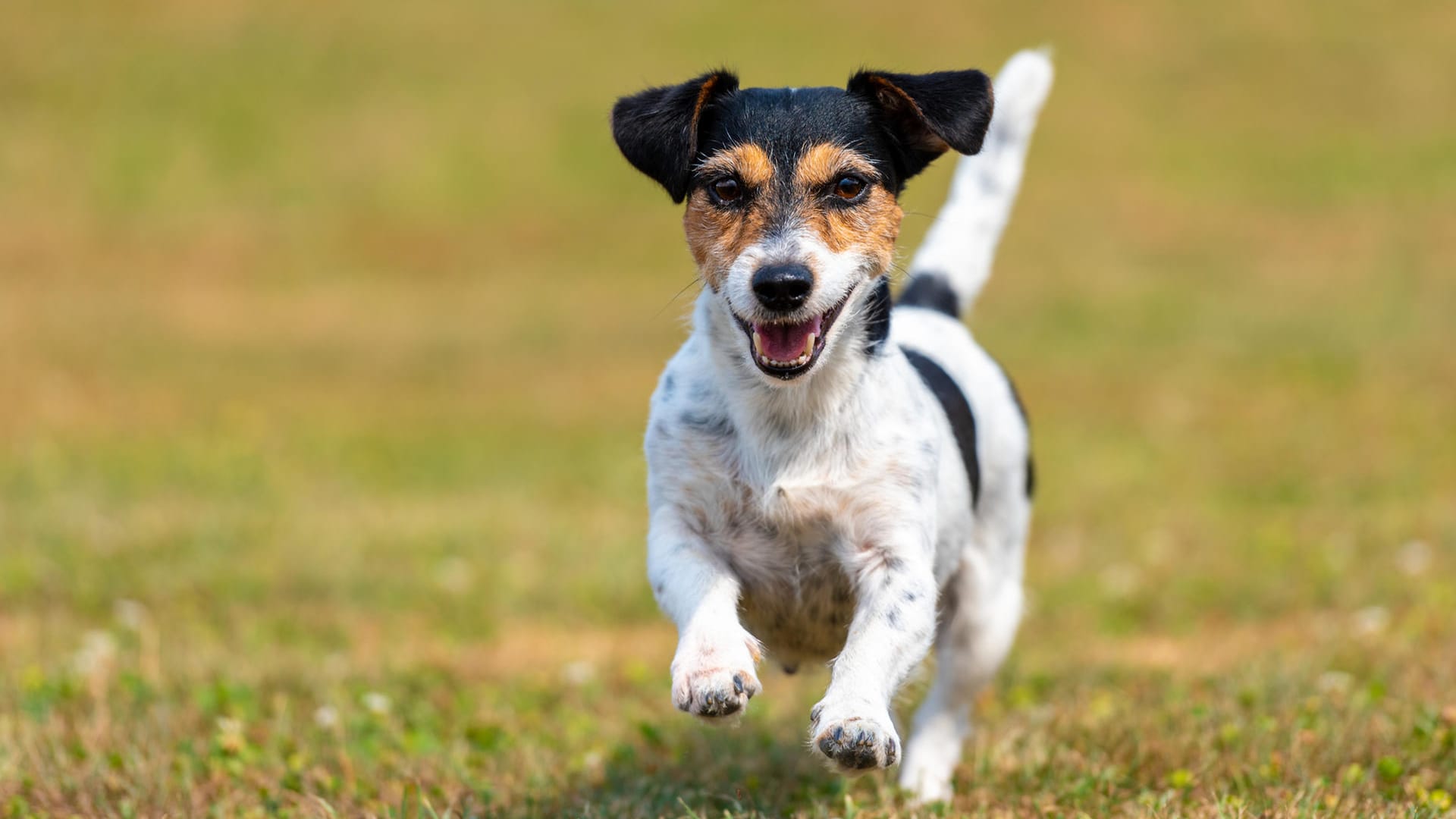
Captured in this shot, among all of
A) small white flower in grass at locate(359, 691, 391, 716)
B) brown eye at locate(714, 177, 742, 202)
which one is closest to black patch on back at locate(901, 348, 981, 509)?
brown eye at locate(714, 177, 742, 202)

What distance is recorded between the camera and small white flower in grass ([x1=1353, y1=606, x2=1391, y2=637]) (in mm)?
7652

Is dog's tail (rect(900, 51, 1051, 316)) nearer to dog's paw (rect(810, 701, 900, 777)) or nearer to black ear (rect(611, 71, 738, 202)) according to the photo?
black ear (rect(611, 71, 738, 202))

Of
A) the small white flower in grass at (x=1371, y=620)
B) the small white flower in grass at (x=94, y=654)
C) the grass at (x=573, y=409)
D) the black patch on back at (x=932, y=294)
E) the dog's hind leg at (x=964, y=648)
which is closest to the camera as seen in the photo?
the grass at (x=573, y=409)

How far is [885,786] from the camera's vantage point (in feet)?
17.6

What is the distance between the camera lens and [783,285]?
169 inches

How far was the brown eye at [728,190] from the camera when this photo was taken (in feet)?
15.1

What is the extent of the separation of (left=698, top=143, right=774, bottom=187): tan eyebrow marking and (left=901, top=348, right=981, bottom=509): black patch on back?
105 cm

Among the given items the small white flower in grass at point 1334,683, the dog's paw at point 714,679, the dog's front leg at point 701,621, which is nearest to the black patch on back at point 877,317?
the dog's front leg at point 701,621

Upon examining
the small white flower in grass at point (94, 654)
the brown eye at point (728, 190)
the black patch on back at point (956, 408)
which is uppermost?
the brown eye at point (728, 190)

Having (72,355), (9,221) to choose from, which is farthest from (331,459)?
(9,221)

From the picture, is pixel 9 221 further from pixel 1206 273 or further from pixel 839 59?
pixel 1206 273

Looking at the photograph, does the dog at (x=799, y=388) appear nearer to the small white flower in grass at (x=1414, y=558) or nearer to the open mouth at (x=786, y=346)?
the open mouth at (x=786, y=346)

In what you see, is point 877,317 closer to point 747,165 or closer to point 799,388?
point 799,388

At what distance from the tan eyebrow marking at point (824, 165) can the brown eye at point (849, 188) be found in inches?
0.9
